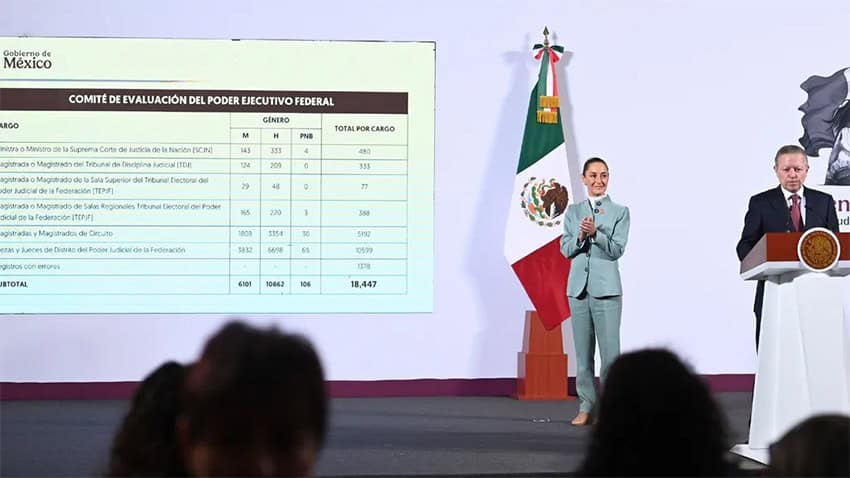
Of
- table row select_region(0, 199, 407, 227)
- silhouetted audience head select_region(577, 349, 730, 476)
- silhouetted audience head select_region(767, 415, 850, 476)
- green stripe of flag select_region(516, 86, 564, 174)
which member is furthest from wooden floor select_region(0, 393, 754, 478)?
silhouetted audience head select_region(767, 415, 850, 476)

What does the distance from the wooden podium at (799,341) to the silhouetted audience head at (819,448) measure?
8.34 ft

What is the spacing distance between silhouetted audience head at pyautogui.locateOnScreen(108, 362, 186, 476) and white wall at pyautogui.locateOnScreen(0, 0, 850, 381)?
4.89 metres

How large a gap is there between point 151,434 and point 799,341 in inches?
109

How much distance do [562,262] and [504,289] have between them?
439 mm

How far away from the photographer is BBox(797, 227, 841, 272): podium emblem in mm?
3746

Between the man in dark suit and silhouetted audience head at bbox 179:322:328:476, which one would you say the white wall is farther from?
silhouetted audience head at bbox 179:322:328:476

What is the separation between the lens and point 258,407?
1106mm

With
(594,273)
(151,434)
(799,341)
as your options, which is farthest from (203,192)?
(151,434)

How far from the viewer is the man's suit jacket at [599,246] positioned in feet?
16.7

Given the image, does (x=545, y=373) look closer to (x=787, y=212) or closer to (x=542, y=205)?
(x=542, y=205)

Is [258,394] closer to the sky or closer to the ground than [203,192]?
closer to the ground

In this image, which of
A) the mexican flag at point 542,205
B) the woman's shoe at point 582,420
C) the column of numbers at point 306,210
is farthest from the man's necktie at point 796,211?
the column of numbers at point 306,210

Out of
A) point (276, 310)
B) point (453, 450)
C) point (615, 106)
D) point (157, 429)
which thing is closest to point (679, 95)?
point (615, 106)

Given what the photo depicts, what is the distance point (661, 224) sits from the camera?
6758 mm
